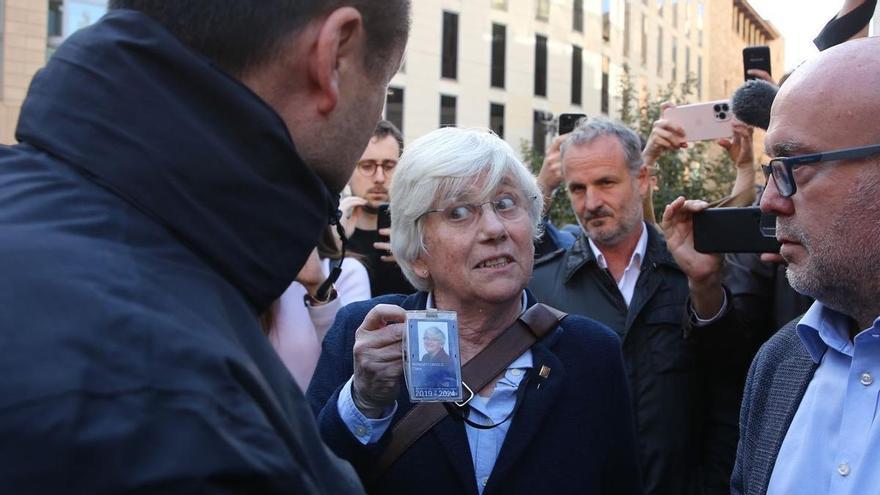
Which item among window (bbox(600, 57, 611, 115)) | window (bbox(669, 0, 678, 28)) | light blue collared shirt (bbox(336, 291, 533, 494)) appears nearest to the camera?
light blue collared shirt (bbox(336, 291, 533, 494))

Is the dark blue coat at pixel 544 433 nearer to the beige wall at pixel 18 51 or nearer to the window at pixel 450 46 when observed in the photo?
the beige wall at pixel 18 51

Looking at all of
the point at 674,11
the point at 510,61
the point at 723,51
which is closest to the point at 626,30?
the point at 674,11

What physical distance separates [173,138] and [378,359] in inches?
53.0

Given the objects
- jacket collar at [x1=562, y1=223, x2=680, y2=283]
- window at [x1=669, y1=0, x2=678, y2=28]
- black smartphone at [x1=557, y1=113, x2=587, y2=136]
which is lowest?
jacket collar at [x1=562, y1=223, x2=680, y2=283]

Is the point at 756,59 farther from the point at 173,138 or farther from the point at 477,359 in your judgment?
the point at 173,138

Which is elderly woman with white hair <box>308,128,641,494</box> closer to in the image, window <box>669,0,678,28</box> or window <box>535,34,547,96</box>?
window <box>535,34,547,96</box>

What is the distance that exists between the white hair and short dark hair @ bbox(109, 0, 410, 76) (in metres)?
1.69

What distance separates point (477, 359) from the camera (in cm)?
277

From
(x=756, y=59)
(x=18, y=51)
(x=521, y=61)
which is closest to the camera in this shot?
(x=756, y=59)

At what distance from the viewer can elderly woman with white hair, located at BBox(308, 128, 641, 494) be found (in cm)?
247

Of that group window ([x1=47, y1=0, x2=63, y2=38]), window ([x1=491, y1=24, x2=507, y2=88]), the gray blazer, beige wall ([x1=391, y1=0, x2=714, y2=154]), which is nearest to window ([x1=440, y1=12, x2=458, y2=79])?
beige wall ([x1=391, y1=0, x2=714, y2=154])

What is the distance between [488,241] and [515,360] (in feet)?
1.30

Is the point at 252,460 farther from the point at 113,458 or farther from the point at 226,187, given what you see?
the point at 226,187

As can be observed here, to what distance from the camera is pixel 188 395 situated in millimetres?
931
